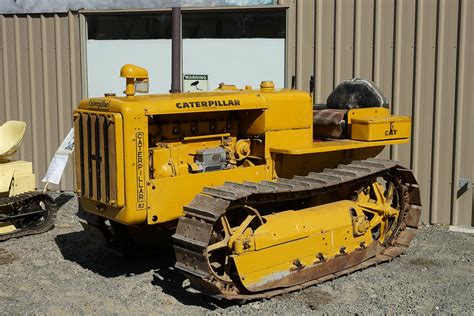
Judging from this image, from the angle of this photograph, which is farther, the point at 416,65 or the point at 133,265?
the point at 416,65

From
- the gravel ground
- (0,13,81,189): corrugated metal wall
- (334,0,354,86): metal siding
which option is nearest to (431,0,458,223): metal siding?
the gravel ground

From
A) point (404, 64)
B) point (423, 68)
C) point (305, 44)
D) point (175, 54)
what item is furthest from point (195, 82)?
point (423, 68)

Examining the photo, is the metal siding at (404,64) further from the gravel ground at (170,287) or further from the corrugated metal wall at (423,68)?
the gravel ground at (170,287)

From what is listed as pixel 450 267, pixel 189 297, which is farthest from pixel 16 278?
pixel 450 267

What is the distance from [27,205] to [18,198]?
0.93 ft

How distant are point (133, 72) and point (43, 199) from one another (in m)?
3.20

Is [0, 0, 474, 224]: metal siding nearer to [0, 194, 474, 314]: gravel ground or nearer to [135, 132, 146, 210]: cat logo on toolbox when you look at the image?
[0, 194, 474, 314]: gravel ground

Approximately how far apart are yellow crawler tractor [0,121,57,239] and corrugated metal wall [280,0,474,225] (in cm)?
450

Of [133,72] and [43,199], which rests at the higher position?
[133,72]

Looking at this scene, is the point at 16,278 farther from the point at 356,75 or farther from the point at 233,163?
the point at 356,75

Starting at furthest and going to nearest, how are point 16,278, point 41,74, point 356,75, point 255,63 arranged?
point 41,74 → point 255,63 → point 356,75 → point 16,278

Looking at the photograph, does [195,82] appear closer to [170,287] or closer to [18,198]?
[18,198]

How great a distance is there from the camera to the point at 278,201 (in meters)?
6.86

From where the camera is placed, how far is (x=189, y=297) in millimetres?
6504
